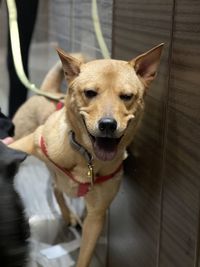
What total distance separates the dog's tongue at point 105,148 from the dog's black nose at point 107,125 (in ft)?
0.25

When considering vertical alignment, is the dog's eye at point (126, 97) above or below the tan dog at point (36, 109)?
above

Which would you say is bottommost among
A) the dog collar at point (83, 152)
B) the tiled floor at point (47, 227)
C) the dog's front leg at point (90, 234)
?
the tiled floor at point (47, 227)

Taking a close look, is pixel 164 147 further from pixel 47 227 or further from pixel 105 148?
pixel 47 227

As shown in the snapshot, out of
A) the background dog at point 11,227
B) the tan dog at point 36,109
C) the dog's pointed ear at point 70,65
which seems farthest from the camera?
the tan dog at point 36,109

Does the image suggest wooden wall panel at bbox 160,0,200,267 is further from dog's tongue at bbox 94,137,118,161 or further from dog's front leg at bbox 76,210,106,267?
dog's front leg at bbox 76,210,106,267

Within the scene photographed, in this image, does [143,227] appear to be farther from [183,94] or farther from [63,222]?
[63,222]

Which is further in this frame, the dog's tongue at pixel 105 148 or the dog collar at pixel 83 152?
the dog collar at pixel 83 152

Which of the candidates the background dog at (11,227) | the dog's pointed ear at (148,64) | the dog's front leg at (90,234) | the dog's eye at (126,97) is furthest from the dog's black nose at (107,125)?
the background dog at (11,227)

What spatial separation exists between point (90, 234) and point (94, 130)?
0.50m

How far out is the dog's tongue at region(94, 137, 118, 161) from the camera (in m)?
1.58

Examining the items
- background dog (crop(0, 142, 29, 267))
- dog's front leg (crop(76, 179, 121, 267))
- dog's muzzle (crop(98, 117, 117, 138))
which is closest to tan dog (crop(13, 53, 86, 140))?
dog's front leg (crop(76, 179, 121, 267))

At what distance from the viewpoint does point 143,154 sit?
5.74 ft

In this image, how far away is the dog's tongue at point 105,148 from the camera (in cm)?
158

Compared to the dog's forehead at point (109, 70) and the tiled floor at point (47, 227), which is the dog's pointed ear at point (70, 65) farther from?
the tiled floor at point (47, 227)
